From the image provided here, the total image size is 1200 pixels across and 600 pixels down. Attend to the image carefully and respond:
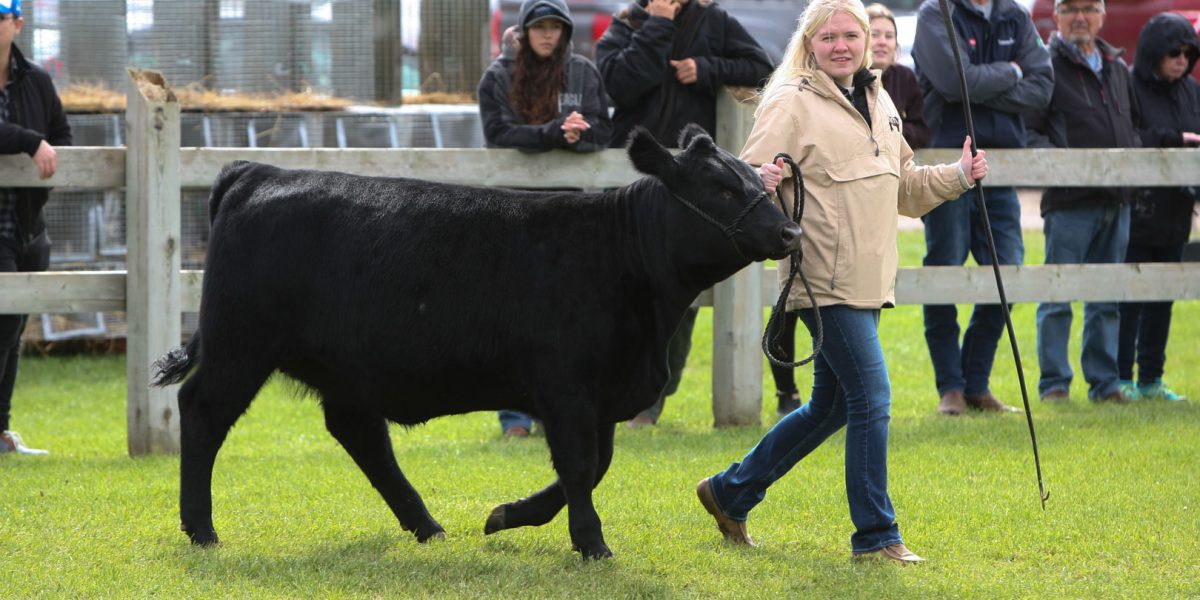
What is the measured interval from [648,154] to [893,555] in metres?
1.65

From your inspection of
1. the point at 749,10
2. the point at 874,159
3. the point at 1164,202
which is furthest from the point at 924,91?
the point at 749,10

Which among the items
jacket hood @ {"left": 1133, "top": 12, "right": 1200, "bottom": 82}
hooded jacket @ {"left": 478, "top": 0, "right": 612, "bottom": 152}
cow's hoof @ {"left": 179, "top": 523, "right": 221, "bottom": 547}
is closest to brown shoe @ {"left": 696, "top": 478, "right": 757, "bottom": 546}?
cow's hoof @ {"left": 179, "top": 523, "right": 221, "bottom": 547}

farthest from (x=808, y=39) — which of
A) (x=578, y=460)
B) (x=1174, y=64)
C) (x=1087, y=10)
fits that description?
(x=1174, y=64)

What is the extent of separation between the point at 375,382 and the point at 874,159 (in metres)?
1.94

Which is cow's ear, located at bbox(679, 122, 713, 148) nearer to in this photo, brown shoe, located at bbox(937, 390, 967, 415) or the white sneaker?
brown shoe, located at bbox(937, 390, 967, 415)

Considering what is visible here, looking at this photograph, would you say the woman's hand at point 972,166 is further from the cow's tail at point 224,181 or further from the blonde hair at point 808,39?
the cow's tail at point 224,181

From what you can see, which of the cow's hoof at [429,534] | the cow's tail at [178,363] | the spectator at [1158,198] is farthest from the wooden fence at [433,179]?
the cow's hoof at [429,534]

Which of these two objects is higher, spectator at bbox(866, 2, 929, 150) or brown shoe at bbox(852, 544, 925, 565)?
spectator at bbox(866, 2, 929, 150)

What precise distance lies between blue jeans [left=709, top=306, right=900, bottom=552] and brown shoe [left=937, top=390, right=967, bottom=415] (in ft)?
10.7

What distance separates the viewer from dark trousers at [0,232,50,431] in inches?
297

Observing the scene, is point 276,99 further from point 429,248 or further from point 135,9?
point 429,248

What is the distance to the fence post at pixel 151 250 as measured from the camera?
7246mm

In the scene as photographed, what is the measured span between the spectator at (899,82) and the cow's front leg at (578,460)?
3865mm

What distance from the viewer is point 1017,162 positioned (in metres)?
8.07
